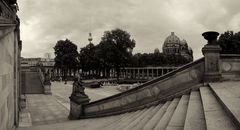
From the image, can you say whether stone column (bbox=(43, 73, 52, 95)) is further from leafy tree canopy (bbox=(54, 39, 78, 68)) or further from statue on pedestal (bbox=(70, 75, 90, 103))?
leafy tree canopy (bbox=(54, 39, 78, 68))

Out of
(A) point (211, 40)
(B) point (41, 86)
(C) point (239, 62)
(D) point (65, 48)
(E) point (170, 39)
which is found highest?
(E) point (170, 39)

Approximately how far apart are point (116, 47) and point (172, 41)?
92.5m

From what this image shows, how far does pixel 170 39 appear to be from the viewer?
150 metres

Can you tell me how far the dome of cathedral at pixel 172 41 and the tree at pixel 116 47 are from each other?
88100 millimetres

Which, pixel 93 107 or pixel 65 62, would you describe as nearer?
pixel 93 107

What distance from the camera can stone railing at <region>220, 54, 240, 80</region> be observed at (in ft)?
30.9

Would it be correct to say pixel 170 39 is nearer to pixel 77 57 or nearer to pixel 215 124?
pixel 77 57

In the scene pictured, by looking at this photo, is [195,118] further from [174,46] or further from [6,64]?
[174,46]

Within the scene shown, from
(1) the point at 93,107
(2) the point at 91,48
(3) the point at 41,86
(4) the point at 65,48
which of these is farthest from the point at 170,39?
(1) the point at 93,107

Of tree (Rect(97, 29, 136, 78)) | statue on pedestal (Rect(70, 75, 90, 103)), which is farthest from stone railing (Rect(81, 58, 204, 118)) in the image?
tree (Rect(97, 29, 136, 78))

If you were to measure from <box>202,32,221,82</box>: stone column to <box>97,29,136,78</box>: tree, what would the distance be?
174 feet

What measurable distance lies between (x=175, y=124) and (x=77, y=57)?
72.4 m

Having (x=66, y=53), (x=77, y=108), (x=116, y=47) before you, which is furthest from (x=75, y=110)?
(x=66, y=53)

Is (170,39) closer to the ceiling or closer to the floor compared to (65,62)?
closer to the ceiling
